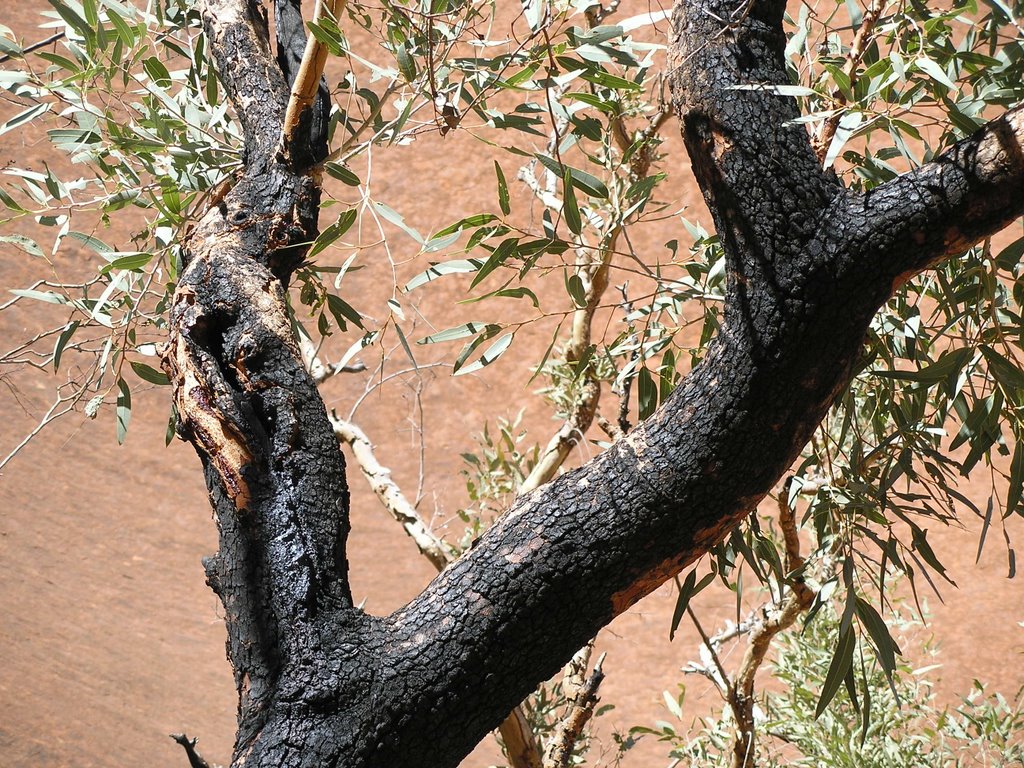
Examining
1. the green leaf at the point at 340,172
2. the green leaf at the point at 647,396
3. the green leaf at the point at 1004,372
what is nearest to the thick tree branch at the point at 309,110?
the green leaf at the point at 340,172

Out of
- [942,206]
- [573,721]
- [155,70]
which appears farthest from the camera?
[573,721]

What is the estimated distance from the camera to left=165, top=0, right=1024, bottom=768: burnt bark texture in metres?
0.86

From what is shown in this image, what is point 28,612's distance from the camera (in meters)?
3.69

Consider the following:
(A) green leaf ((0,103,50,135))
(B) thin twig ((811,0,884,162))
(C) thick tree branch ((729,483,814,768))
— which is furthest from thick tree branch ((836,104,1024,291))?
(A) green leaf ((0,103,50,135))

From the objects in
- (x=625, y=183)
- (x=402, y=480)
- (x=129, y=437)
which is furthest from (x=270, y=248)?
(x=129, y=437)

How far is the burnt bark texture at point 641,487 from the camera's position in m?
0.86

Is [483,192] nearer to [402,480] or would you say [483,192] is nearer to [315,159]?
[402,480]

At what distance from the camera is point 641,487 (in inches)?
35.2

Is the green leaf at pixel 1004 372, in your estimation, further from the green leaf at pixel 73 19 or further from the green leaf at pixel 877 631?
the green leaf at pixel 73 19

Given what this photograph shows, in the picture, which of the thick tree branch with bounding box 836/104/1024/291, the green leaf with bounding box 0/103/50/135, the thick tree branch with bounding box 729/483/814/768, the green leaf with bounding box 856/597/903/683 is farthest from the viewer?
the thick tree branch with bounding box 729/483/814/768

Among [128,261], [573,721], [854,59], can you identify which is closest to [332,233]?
[128,261]

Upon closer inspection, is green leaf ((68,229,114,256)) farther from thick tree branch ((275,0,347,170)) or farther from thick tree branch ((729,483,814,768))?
thick tree branch ((729,483,814,768))

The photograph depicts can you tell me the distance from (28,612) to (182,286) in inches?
122

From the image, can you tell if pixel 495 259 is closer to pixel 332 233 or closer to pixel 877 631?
pixel 332 233
